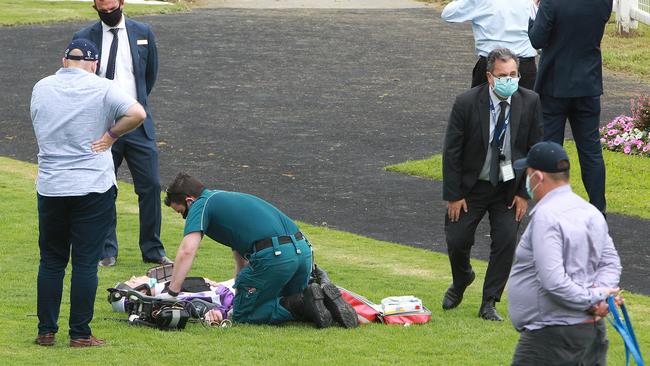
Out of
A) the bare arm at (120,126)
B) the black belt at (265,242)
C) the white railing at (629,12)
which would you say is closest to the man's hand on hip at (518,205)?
the black belt at (265,242)

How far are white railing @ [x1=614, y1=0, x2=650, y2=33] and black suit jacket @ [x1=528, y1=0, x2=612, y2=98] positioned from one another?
43.6 ft

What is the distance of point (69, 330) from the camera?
8.34 metres

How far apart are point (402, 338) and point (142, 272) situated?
9.28 ft

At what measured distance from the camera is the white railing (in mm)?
24391

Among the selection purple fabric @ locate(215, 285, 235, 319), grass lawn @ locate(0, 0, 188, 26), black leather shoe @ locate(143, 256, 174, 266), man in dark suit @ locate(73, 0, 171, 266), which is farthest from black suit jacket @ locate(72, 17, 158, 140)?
grass lawn @ locate(0, 0, 188, 26)

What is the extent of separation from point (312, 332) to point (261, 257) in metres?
0.60

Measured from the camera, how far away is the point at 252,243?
9008mm

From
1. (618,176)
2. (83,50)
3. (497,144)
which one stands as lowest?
A: (618,176)

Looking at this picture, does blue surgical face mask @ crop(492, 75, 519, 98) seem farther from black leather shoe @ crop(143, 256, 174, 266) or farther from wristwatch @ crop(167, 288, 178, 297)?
black leather shoe @ crop(143, 256, 174, 266)

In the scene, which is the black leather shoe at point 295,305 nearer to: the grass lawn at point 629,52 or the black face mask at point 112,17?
the black face mask at point 112,17

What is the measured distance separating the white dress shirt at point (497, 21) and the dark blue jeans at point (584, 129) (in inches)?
43.7

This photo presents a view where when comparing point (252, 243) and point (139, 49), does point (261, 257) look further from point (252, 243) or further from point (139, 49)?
point (139, 49)

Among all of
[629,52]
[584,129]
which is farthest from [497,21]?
[629,52]

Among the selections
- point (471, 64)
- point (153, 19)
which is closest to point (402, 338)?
point (471, 64)
